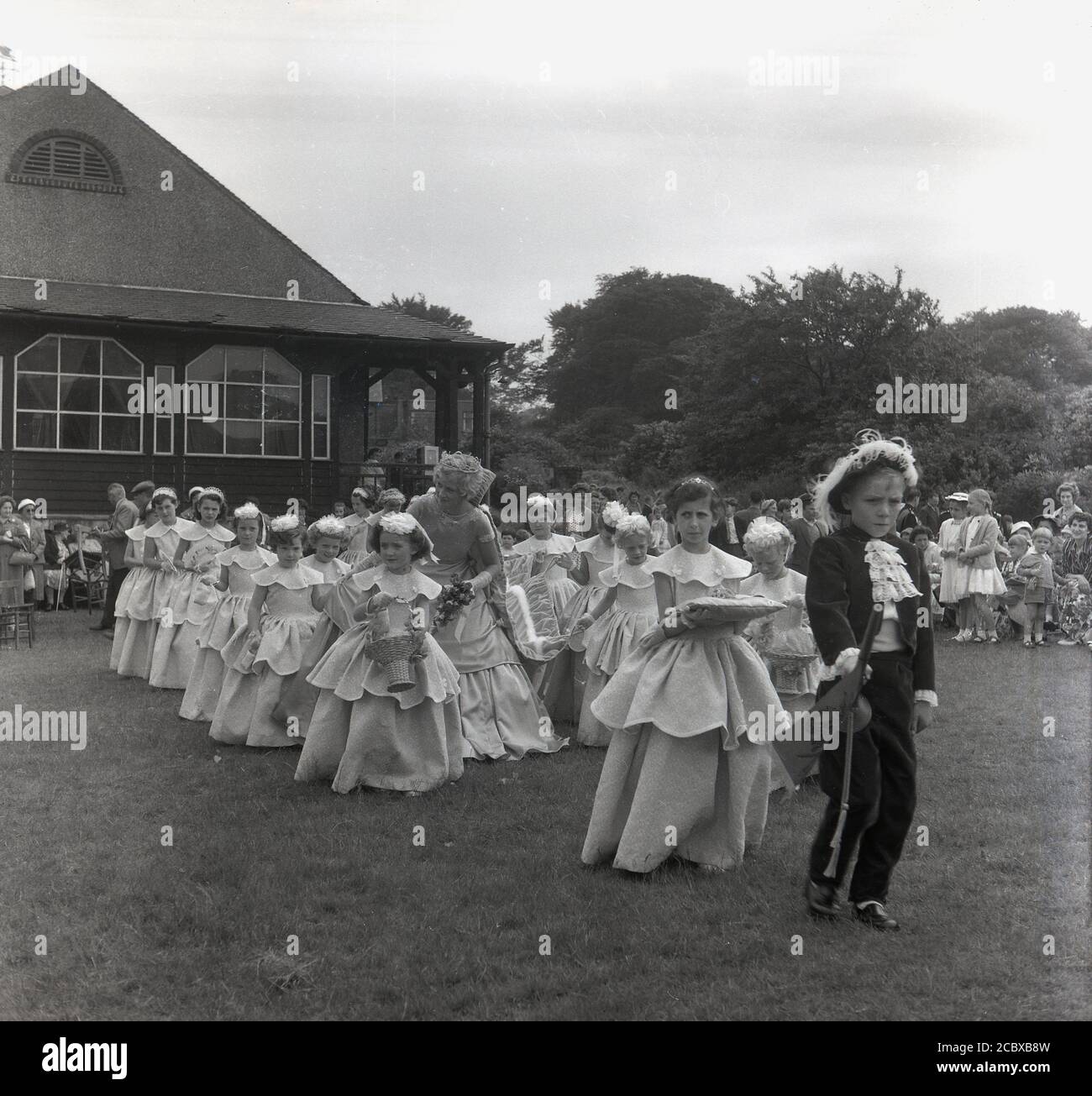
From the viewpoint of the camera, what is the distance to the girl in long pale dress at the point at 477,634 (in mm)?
8531

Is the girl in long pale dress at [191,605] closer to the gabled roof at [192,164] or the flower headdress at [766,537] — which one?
the flower headdress at [766,537]

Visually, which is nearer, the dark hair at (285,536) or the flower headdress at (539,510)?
the dark hair at (285,536)

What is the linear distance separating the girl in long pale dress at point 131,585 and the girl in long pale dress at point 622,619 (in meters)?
6.02

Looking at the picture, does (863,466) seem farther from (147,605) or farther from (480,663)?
(147,605)

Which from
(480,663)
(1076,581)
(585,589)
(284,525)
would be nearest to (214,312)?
(585,589)

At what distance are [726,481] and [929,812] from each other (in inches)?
1294

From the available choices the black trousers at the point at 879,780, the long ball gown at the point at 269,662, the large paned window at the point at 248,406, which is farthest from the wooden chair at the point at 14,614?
the black trousers at the point at 879,780

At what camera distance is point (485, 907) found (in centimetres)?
523

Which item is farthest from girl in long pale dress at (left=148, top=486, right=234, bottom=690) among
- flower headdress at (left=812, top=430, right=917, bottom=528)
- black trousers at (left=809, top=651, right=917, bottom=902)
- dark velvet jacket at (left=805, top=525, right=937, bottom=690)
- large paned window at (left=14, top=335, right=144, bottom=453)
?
large paned window at (left=14, top=335, right=144, bottom=453)

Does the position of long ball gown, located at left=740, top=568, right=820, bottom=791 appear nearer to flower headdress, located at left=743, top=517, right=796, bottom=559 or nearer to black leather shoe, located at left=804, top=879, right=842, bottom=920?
flower headdress, located at left=743, top=517, right=796, bottom=559

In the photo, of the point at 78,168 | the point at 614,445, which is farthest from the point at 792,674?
the point at 614,445
